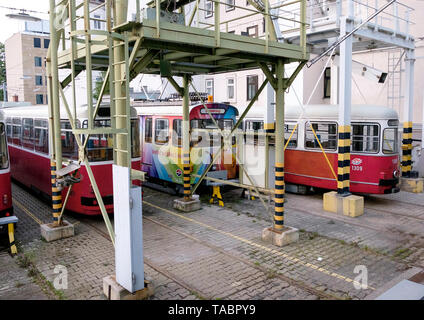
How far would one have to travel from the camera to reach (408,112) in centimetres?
1391

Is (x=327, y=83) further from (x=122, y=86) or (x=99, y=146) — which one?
(x=122, y=86)

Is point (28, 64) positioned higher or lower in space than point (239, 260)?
higher

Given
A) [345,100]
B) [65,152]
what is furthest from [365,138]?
[65,152]

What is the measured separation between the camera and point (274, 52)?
7664mm

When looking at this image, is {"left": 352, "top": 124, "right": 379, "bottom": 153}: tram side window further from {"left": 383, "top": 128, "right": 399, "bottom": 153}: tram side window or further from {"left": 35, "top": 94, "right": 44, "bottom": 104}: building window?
{"left": 35, "top": 94, "right": 44, "bottom": 104}: building window

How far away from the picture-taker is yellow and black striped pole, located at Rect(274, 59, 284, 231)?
8.17 meters

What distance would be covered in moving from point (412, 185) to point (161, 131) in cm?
854

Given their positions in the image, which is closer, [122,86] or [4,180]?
[122,86]

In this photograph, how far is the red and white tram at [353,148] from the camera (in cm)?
1121

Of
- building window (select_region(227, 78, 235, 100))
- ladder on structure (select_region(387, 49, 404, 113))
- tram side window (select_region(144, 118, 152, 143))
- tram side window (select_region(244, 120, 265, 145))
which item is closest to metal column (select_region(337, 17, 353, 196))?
tram side window (select_region(244, 120, 265, 145))

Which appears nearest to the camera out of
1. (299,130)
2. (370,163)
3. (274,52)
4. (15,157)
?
(274,52)

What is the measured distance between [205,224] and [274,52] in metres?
4.44

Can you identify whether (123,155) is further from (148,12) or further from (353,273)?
(353,273)

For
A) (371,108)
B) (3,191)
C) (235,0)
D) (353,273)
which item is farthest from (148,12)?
(235,0)
